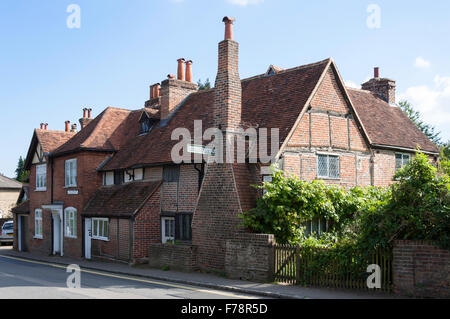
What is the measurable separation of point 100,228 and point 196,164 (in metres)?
7.13

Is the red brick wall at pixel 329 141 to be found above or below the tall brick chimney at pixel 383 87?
below

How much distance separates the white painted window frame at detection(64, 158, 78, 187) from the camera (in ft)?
84.8

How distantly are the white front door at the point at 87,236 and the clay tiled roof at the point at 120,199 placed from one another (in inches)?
20.3

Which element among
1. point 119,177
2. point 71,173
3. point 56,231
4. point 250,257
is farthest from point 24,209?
point 250,257

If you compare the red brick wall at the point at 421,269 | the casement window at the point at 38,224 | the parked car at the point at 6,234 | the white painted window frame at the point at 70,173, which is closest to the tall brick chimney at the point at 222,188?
the red brick wall at the point at 421,269

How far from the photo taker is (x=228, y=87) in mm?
16969

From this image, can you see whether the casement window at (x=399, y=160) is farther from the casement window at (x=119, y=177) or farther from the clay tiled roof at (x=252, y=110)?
the casement window at (x=119, y=177)

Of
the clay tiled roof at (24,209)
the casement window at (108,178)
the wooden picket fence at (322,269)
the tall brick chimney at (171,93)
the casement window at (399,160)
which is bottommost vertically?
the wooden picket fence at (322,269)

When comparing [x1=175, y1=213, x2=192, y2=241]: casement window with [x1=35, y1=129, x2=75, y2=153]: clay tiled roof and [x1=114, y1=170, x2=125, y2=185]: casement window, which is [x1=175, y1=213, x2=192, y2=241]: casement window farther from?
[x1=35, y1=129, x2=75, y2=153]: clay tiled roof

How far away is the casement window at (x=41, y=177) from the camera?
2952 centimetres

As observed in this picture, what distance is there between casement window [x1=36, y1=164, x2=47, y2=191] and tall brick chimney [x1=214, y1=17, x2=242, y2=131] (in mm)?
16376

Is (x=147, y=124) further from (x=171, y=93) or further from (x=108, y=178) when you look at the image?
(x=108, y=178)

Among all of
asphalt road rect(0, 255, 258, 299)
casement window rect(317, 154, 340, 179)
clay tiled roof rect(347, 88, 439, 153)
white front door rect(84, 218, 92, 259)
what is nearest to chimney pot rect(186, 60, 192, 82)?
clay tiled roof rect(347, 88, 439, 153)
